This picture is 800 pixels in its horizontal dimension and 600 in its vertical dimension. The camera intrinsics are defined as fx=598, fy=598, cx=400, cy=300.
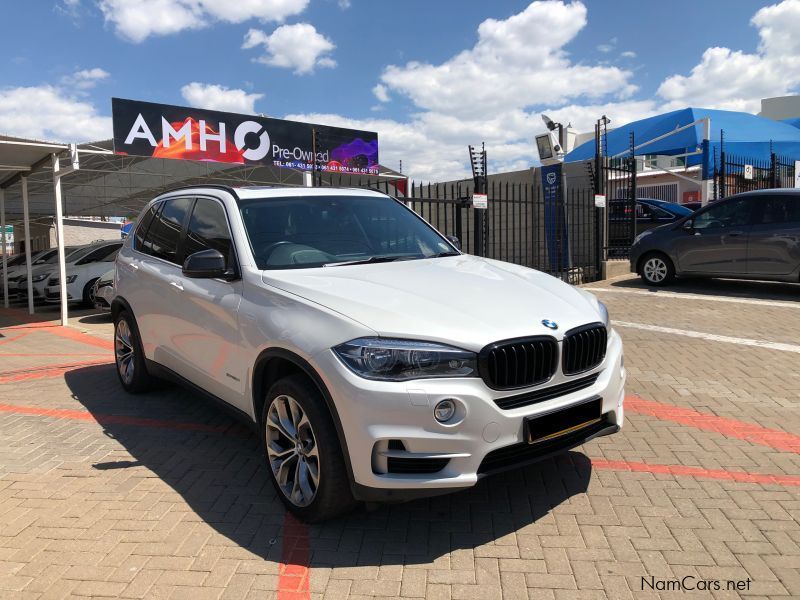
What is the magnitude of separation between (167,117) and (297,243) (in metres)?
11.7

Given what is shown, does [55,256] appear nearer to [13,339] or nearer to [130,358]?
[13,339]

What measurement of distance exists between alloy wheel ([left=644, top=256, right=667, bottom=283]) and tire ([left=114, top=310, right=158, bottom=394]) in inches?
378

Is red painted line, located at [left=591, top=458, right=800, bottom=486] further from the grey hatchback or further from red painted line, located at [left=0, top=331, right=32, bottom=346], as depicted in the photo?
red painted line, located at [left=0, top=331, right=32, bottom=346]

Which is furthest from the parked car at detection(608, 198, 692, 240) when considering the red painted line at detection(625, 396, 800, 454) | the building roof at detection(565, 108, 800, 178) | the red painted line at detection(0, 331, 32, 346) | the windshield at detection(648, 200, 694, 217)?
the red painted line at detection(0, 331, 32, 346)

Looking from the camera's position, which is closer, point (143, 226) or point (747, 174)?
point (143, 226)

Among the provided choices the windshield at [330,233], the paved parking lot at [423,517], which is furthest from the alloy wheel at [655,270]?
the windshield at [330,233]

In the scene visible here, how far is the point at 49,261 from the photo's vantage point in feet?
53.2

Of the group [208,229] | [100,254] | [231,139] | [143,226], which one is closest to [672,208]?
[231,139]

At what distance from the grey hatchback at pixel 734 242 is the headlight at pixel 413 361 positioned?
30.7 ft

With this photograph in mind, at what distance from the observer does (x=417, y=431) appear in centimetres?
268

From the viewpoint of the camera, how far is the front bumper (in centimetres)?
267

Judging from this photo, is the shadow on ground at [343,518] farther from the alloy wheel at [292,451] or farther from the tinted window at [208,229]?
the tinted window at [208,229]

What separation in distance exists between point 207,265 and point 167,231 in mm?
1628

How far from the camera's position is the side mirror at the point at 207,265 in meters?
3.59
